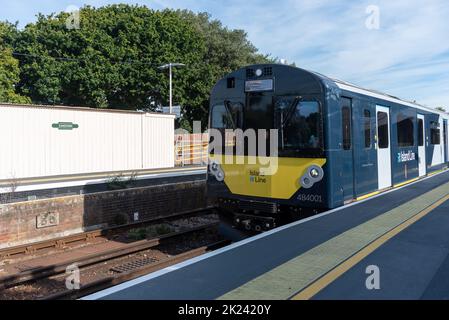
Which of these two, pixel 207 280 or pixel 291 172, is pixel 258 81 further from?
pixel 207 280

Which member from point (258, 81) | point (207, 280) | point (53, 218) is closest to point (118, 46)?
point (53, 218)

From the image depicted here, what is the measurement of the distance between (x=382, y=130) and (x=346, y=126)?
2.09 meters

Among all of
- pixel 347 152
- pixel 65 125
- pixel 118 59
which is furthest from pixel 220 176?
pixel 118 59

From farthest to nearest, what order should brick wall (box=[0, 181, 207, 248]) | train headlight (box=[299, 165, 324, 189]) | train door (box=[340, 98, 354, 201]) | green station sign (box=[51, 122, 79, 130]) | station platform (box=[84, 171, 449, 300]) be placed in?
green station sign (box=[51, 122, 79, 130]), brick wall (box=[0, 181, 207, 248]), train door (box=[340, 98, 354, 201]), train headlight (box=[299, 165, 324, 189]), station platform (box=[84, 171, 449, 300])

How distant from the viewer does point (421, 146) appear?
1223 centimetres

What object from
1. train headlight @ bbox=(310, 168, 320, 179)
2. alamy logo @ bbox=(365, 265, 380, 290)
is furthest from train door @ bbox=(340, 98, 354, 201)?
alamy logo @ bbox=(365, 265, 380, 290)

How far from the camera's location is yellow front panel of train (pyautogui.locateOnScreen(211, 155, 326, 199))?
22.9 ft

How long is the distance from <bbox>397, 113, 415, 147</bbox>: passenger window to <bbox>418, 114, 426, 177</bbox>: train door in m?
0.89

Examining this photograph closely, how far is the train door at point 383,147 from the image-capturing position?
8.82 metres

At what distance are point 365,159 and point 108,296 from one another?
5.97m

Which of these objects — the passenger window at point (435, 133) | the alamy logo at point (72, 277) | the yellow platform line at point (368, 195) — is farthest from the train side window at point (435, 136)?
the alamy logo at point (72, 277)

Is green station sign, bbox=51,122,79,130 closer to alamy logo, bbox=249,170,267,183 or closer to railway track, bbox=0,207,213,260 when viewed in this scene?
railway track, bbox=0,207,213,260
